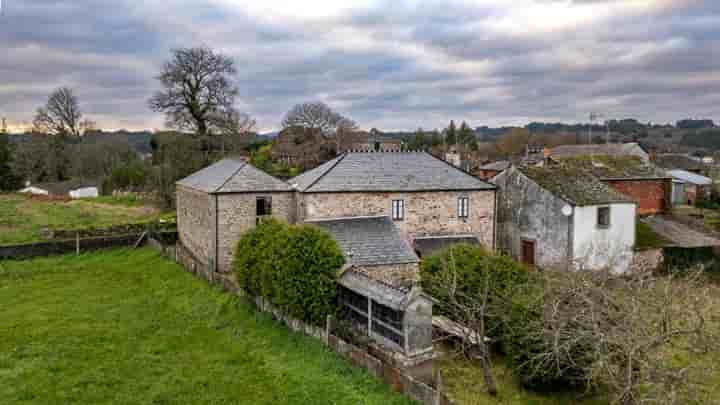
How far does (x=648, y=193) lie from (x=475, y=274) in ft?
64.6

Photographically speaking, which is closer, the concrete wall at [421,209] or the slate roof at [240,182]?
the concrete wall at [421,209]

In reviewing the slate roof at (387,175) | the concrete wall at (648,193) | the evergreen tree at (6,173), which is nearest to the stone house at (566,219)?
the slate roof at (387,175)

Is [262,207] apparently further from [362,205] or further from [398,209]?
[398,209]

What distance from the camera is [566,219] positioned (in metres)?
22.5

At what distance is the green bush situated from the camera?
49.3ft

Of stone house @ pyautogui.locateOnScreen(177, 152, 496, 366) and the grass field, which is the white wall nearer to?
stone house @ pyautogui.locateOnScreen(177, 152, 496, 366)

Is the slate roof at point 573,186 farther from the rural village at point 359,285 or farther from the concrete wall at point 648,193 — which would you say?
the concrete wall at point 648,193

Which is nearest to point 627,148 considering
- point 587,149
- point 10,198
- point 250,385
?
point 587,149

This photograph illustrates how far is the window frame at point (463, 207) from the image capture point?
22895mm

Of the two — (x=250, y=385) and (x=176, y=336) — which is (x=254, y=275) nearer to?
(x=176, y=336)

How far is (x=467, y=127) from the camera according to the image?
312ft

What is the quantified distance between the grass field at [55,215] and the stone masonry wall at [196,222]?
702 centimetres

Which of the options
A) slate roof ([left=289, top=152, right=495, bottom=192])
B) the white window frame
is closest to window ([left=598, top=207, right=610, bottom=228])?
slate roof ([left=289, top=152, right=495, bottom=192])

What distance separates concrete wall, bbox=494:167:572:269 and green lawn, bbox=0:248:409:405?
42.6ft
